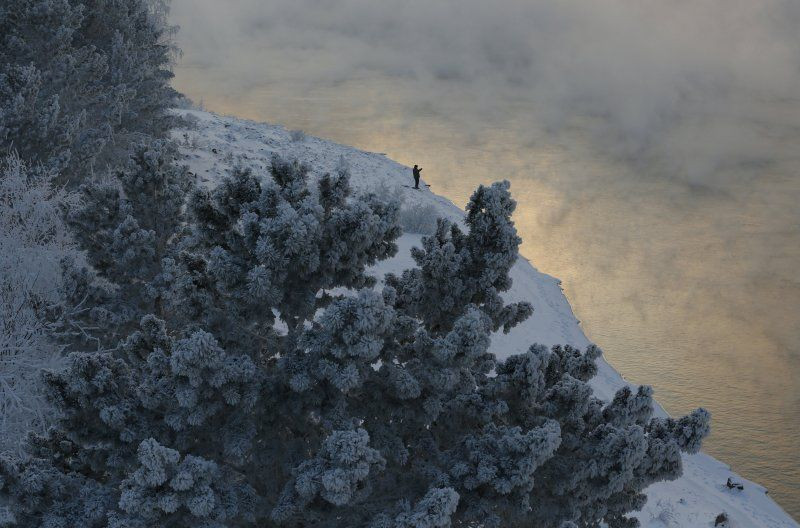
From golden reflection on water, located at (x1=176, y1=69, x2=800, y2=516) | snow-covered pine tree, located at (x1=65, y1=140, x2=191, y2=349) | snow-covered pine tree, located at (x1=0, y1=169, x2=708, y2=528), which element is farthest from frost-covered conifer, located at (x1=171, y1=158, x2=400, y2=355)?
golden reflection on water, located at (x1=176, y1=69, x2=800, y2=516)

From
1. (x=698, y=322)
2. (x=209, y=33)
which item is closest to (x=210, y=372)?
(x=698, y=322)

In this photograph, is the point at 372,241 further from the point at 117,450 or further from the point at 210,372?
the point at 117,450

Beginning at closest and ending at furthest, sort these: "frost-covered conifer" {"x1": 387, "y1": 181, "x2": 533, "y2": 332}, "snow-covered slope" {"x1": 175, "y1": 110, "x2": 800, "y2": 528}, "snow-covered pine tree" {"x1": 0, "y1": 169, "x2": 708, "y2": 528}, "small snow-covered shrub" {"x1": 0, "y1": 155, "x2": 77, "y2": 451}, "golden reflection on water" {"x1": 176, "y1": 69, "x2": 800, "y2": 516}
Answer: "snow-covered pine tree" {"x1": 0, "y1": 169, "x2": 708, "y2": 528}
"frost-covered conifer" {"x1": 387, "y1": 181, "x2": 533, "y2": 332}
"small snow-covered shrub" {"x1": 0, "y1": 155, "x2": 77, "y2": 451}
"snow-covered slope" {"x1": 175, "y1": 110, "x2": 800, "y2": 528}
"golden reflection on water" {"x1": 176, "y1": 69, "x2": 800, "y2": 516}

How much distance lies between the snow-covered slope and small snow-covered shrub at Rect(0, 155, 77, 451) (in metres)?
3.95

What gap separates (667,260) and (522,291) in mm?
7774

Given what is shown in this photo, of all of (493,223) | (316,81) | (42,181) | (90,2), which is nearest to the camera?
(493,223)

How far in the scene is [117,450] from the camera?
24.2ft

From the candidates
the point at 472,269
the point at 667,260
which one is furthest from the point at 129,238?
the point at 667,260

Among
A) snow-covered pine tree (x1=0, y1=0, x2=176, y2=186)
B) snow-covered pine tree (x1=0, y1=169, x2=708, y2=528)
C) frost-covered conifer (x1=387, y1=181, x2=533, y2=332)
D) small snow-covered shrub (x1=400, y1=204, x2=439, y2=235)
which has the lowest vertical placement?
snow-covered pine tree (x1=0, y1=169, x2=708, y2=528)

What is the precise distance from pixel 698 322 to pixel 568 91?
3134 cm

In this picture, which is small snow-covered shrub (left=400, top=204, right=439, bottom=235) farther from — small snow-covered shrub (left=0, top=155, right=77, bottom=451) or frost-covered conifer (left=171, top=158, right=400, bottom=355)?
frost-covered conifer (left=171, top=158, right=400, bottom=355)

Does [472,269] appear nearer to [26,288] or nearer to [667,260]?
[26,288]

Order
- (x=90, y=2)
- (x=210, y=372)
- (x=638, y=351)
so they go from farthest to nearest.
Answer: (x=638, y=351)
(x=90, y=2)
(x=210, y=372)

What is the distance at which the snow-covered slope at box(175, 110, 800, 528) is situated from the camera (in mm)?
15062
